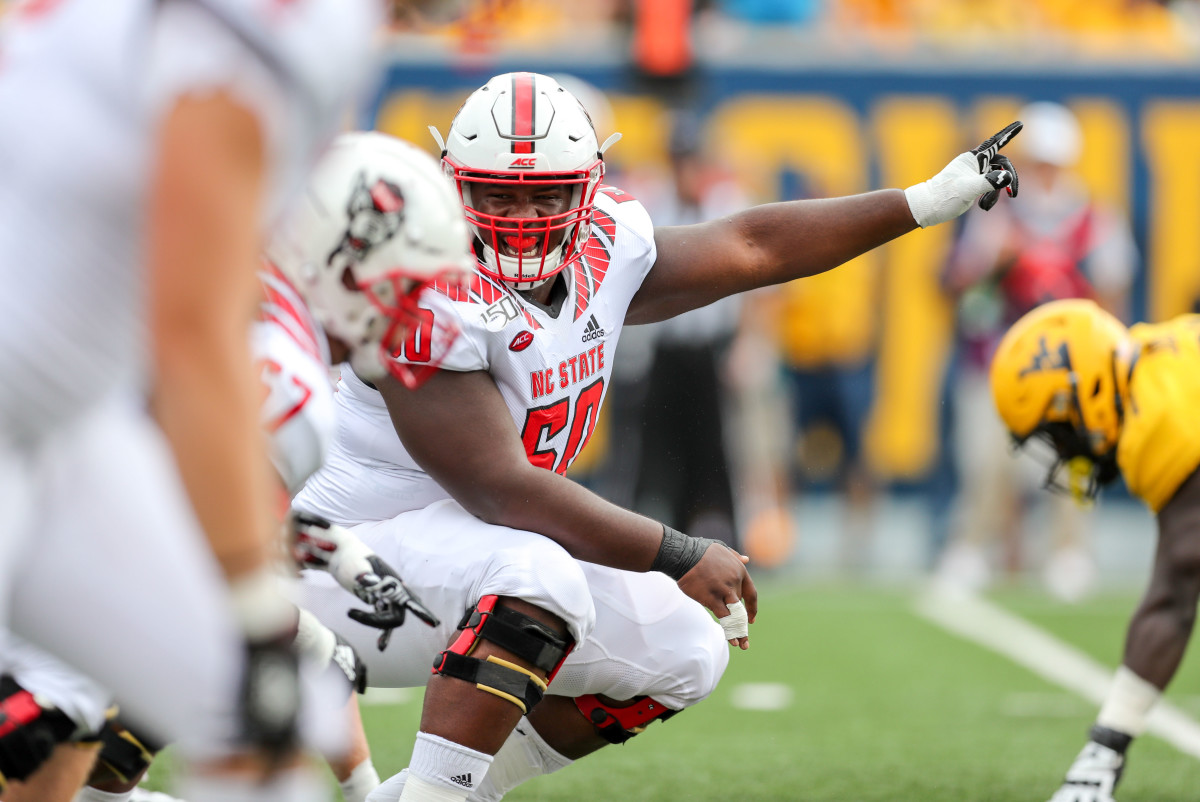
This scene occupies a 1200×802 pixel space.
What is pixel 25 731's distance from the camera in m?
2.44

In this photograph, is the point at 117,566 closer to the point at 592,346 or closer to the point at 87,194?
the point at 87,194

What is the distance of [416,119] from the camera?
888cm

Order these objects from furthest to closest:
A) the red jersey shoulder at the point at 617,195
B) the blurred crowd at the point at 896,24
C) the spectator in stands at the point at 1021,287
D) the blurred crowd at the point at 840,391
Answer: the blurred crowd at the point at 896,24
the spectator in stands at the point at 1021,287
the blurred crowd at the point at 840,391
the red jersey shoulder at the point at 617,195

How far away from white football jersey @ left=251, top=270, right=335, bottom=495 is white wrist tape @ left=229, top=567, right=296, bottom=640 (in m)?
0.40

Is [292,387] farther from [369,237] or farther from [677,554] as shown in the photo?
[677,554]

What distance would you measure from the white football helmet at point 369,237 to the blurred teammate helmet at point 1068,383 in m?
2.08

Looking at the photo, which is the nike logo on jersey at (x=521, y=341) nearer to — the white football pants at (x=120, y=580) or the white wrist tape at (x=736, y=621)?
the white wrist tape at (x=736, y=621)

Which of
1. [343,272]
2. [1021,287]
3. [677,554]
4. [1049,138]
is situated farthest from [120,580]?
[1049,138]

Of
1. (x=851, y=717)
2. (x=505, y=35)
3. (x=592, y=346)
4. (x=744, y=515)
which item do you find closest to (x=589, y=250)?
(x=592, y=346)

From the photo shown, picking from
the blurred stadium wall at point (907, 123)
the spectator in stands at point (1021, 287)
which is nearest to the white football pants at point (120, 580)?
the spectator in stands at point (1021, 287)

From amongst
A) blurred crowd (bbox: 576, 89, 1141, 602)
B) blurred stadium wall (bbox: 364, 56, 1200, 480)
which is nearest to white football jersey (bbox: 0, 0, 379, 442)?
blurred crowd (bbox: 576, 89, 1141, 602)

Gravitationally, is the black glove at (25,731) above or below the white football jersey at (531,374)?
below

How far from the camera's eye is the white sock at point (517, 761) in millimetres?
3215

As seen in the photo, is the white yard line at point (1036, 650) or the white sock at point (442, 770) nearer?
the white sock at point (442, 770)
